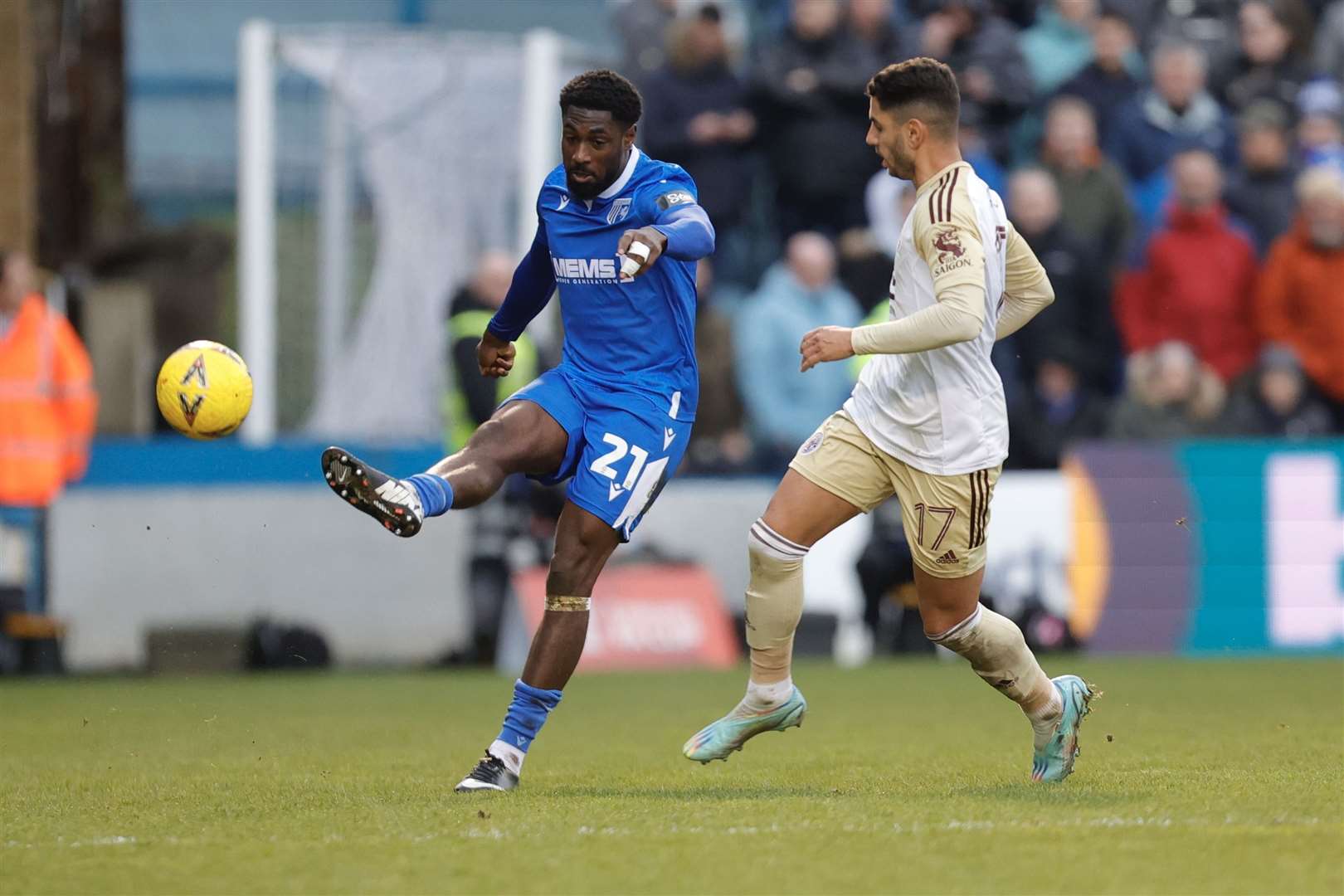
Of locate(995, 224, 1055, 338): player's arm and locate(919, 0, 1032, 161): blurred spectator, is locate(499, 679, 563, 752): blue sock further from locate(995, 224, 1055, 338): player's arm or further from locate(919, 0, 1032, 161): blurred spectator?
locate(919, 0, 1032, 161): blurred spectator

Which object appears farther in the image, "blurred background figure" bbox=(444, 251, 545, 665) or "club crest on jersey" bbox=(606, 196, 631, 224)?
"blurred background figure" bbox=(444, 251, 545, 665)

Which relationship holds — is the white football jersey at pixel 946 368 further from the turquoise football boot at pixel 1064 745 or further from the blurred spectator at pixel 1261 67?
the blurred spectator at pixel 1261 67

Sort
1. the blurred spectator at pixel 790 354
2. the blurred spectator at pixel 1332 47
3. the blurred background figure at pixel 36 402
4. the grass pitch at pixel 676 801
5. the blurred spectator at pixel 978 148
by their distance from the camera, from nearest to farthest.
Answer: the grass pitch at pixel 676 801 → the blurred background figure at pixel 36 402 → the blurred spectator at pixel 790 354 → the blurred spectator at pixel 978 148 → the blurred spectator at pixel 1332 47

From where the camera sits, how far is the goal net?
1642cm

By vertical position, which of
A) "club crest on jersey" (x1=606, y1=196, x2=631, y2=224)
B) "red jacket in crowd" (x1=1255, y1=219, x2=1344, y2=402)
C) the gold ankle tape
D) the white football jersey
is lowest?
the gold ankle tape

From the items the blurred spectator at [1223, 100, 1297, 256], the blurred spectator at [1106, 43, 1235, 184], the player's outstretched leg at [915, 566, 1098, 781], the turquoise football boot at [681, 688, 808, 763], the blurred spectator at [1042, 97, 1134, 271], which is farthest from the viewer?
the blurred spectator at [1106, 43, 1235, 184]

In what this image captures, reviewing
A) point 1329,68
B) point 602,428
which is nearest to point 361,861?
point 602,428

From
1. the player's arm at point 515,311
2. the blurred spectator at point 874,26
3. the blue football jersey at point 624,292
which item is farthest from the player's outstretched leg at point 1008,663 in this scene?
the blurred spectator at point 874,26

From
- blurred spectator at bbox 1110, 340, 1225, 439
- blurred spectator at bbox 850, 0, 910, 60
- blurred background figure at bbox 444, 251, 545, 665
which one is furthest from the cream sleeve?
blurred spectator at bbox 850, 0, 910, 60

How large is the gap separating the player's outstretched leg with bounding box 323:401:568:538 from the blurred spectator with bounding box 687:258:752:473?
316 inches

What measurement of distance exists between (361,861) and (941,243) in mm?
2782

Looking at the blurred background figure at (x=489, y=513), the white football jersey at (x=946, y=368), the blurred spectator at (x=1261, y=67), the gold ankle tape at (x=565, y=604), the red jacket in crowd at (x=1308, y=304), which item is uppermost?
the blurred spectator at (x=1261, y=67)

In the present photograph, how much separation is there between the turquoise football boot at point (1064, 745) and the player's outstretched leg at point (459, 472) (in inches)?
79.0

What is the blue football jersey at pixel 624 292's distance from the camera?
7.53 m
